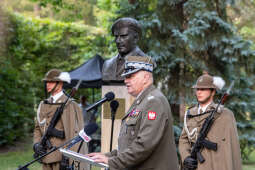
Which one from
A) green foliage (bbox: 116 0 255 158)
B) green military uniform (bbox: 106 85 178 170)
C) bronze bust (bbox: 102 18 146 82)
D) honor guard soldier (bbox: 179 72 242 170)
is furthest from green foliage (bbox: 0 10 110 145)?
green military uniform (bbox: 106 85 178 170)

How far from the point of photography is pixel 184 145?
573 cm

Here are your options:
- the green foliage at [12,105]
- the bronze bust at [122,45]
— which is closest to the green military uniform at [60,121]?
the bronze bust at [122,45]

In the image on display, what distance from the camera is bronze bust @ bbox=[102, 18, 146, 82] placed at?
6605mm

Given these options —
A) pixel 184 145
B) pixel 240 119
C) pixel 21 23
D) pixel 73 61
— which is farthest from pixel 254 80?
pixel 73 61

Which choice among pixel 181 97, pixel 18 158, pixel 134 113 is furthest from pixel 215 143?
pixel 18 158

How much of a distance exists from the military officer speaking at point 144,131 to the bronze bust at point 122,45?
298cm

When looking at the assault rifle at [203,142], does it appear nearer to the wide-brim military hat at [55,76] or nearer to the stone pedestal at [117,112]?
the stone pedestal at [117,112]

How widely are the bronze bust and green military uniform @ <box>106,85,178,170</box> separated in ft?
10.3

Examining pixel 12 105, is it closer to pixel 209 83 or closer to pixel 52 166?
pixel 52 166

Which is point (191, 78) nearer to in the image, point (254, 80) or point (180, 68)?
point (180, 68)

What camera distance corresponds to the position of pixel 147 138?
3.16 meters

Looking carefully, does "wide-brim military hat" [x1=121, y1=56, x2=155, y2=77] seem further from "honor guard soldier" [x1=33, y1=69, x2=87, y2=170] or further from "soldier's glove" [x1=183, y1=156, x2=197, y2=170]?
"honor guard soldier" [x1=33, y1=69, x2=87, y2=170]

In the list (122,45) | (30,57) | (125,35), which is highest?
(30,57)

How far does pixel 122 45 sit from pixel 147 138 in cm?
362
